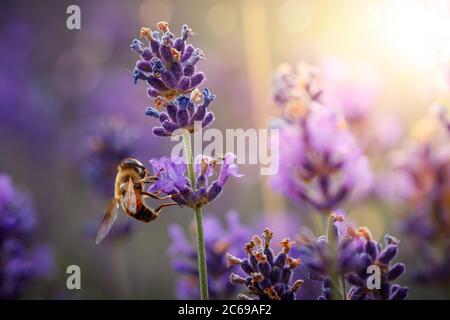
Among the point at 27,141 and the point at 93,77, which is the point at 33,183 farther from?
the point at 93,77

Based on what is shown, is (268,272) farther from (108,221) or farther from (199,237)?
(108,221)

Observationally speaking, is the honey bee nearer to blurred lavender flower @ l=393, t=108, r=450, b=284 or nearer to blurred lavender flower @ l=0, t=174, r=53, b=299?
blurred lavender flower @ l=0, t=174, r=53, b=299

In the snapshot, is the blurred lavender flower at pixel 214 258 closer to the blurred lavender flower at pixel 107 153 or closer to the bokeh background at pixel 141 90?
the bokeh background at pixel 141 90

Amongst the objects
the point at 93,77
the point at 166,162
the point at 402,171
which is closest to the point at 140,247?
the point at 93,77

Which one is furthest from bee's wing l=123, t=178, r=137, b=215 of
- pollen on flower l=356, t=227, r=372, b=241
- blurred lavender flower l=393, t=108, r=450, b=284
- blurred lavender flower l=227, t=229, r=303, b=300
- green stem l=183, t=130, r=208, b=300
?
blurred lavender flower l=393, t=108, r=450, b=284

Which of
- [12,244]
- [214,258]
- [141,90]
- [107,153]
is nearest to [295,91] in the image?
[214,258]

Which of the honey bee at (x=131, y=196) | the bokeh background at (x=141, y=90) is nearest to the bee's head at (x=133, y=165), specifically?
the honey bee at (x=131, y=196)
